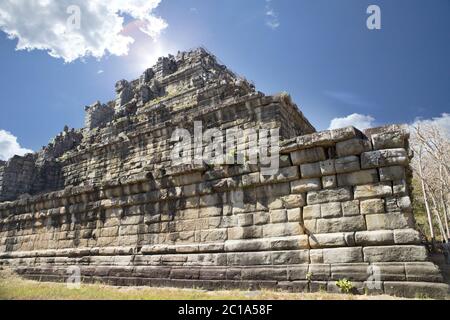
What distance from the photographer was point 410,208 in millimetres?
5965

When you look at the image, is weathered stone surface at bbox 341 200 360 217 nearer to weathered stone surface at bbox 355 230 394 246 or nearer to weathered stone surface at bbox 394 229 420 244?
weathered stone surface at bbox 355 230 394 246

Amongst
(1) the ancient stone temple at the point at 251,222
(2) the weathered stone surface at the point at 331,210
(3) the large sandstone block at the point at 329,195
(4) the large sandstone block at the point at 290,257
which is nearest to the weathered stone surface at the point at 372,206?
(1) the ancient stone temple at the point at 251,222

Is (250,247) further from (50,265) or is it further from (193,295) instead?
(50,265)

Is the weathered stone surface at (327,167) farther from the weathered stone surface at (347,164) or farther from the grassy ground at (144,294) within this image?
the grassy ground at (144,294)

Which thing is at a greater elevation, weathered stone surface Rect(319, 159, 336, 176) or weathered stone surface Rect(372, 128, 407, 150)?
weathered stone surface Rect(372, 128, 407, 150)

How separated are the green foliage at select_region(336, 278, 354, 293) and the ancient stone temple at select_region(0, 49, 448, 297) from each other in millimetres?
75

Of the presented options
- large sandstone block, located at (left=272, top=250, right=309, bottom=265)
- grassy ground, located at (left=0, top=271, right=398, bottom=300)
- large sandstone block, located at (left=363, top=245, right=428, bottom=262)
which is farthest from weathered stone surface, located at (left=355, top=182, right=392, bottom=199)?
grassy ground, located at (left=0, top=271, right=398, bottom=300)

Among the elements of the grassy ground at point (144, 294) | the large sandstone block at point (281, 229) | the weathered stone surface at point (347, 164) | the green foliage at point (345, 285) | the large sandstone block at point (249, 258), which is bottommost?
the grassy ground at point (144, 294)

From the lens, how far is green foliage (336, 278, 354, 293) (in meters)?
5.89

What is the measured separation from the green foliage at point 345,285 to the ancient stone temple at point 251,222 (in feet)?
0.25

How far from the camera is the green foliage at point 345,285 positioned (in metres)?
5.89

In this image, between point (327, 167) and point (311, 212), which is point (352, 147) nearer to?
A: point (327, 167)

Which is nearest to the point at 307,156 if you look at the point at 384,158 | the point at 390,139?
the point at 384,158

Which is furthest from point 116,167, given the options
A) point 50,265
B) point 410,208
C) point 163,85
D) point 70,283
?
point 410,208
